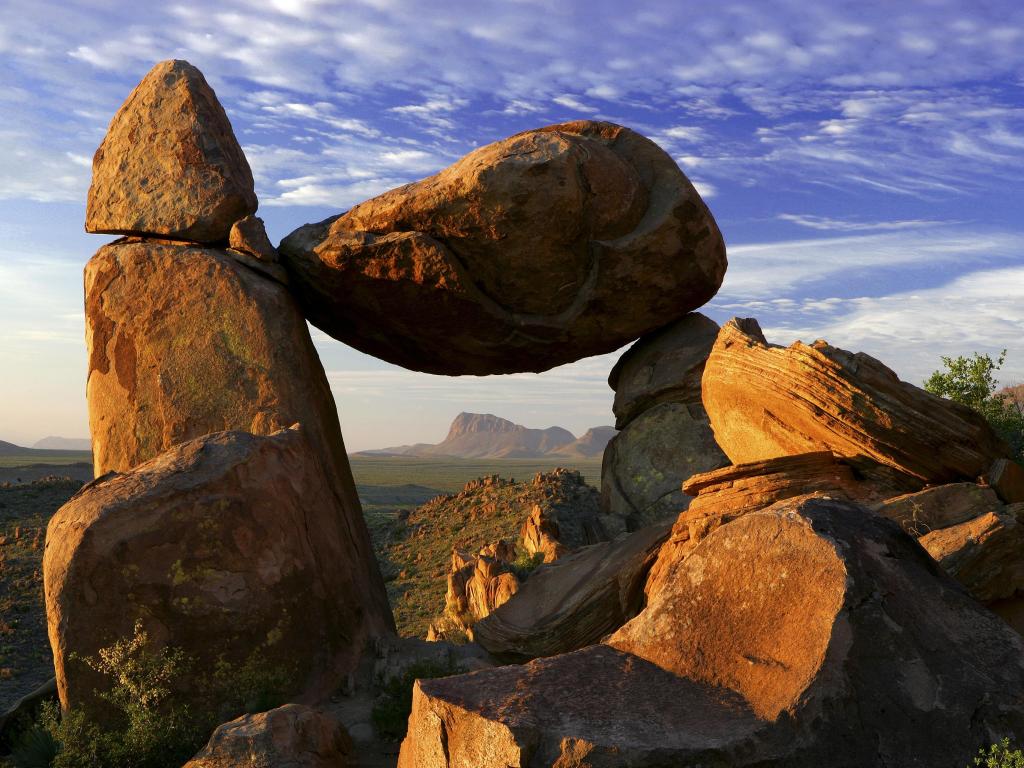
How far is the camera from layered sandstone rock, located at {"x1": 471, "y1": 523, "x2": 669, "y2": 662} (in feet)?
38.3

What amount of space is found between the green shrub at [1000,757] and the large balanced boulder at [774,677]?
0.25 feet

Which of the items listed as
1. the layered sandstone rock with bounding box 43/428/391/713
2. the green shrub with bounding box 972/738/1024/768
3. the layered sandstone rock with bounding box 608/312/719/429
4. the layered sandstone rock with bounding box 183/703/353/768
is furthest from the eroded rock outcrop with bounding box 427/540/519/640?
the green shrub with bounding box 972/738/1024/768

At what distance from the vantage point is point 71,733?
9.84 meters

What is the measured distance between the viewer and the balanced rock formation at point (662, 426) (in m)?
17.1

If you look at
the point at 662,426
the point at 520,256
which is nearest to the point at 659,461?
the point at 662,426

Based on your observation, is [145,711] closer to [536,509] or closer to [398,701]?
[398,701]

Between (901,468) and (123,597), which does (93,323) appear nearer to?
(123,597)

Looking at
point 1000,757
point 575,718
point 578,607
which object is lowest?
point 578,607

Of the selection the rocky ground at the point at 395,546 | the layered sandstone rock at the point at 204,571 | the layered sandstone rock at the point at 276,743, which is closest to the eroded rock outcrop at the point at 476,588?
the rocky ground at the point at 395,546

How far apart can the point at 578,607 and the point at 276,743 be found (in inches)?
182

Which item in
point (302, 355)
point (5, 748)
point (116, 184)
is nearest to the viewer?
point (5, 748)

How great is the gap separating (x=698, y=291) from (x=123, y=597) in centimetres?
1053

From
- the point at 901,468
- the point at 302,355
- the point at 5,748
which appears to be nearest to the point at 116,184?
the point at 302,355

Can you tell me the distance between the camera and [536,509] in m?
19.3
